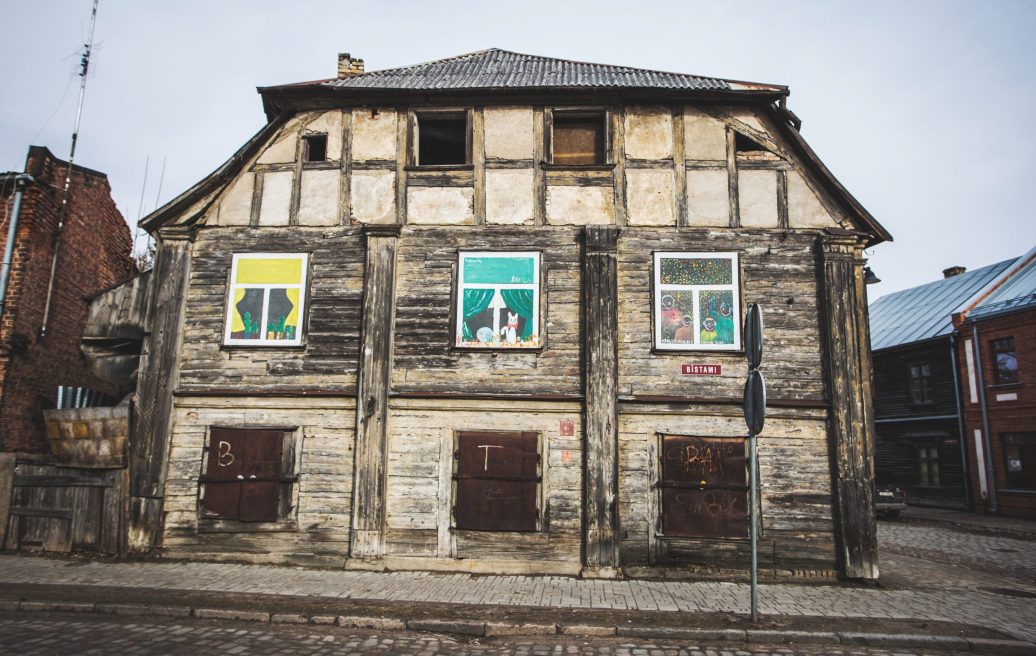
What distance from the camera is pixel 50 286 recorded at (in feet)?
43.3

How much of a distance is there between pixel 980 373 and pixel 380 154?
71.3ft

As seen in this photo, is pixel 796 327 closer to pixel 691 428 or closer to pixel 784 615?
pixel 691 428

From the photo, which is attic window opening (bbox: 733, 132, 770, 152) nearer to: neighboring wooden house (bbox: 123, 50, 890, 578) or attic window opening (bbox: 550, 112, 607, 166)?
neighboring wooden house (bbox: 123, 50, 890, 578)

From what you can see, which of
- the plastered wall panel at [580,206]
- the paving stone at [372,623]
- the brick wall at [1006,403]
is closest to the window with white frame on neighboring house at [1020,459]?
the brick wall at [1006,403]

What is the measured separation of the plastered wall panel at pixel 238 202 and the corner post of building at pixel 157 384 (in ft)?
2.05

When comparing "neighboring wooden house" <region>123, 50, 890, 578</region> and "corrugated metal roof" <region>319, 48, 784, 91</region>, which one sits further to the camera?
"corrugated metal roof" <region>319, 48, 784, 91</region>

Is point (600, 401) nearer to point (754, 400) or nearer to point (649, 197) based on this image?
point (754, 400)

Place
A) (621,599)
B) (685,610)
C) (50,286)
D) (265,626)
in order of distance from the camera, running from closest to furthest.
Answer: (265,626) < (685,610) < (621,599) < (50,286)

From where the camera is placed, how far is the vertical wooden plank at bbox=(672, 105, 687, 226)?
35.4 feet

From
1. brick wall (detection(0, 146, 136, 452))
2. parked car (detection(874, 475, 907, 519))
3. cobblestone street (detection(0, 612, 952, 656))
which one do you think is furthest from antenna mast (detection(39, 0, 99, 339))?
parked car (detection(874, 475, 907, 519))

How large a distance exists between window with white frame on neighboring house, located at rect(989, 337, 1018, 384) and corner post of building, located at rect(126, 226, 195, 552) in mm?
24292

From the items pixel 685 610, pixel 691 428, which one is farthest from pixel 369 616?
pixel 691 428

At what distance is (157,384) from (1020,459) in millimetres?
24603

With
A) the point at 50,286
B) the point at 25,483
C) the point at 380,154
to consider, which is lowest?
the point at 25,483
